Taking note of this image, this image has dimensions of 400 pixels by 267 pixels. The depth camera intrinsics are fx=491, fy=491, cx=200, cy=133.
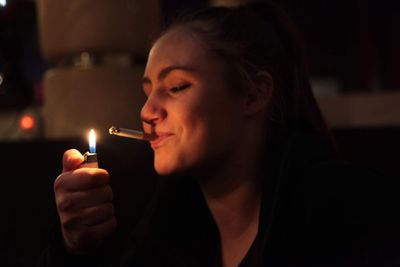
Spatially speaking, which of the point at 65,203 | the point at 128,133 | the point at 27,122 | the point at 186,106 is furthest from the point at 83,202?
the point at 27,122

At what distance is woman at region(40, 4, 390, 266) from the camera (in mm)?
872

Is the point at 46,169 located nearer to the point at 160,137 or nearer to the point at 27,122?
the point at 160,137

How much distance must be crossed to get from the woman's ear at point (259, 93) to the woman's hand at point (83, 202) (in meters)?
0.33

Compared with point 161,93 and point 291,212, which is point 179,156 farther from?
point 291,212

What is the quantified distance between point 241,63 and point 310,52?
206cm

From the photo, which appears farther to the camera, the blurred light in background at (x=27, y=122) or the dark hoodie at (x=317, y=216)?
the blurred light in background at (x=27, y=122)

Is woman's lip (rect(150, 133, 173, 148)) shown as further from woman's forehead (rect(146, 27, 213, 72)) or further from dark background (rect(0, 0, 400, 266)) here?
dark background (rect(0, 0, 400, 266))

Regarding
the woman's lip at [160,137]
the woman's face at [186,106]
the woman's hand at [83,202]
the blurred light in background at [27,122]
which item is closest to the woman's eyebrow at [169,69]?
the woman's face at [186,106]

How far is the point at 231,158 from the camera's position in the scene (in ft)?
3.21

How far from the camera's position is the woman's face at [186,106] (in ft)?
2.97

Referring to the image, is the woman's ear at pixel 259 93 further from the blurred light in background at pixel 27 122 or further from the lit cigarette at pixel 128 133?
the blurred light in background at pixel 27 122

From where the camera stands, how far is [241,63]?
3.18 feet

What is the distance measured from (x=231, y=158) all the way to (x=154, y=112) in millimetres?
188

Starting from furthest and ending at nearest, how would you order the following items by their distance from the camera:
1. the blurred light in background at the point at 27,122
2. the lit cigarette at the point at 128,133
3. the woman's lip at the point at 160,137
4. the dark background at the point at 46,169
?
the blurred light in background at the point at 27,122
the dark background at the point at 46,169
the woman's lip at the point at 160,137
the lit cigarette at the point at 128,133
